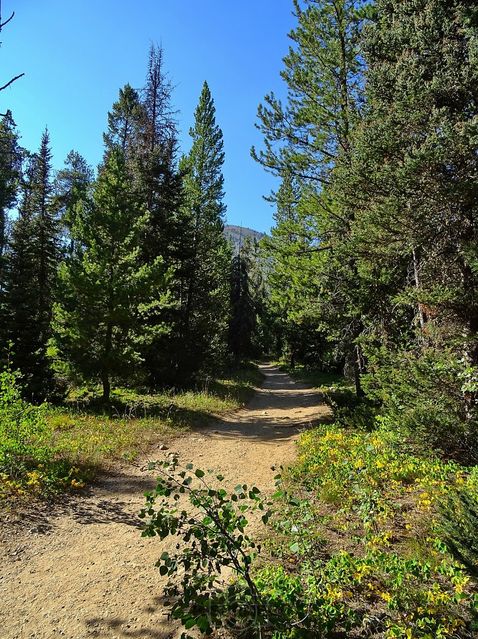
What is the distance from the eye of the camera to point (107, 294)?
39.6 ft

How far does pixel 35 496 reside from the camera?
5727 mm

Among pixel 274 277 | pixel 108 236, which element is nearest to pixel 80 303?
pixel 108 236

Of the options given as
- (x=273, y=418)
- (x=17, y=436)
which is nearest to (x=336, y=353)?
(x=273, y=418)

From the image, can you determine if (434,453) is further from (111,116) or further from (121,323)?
(111,116)

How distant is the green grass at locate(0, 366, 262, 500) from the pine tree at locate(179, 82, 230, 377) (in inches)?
173

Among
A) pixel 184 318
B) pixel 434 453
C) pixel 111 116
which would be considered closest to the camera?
pixel 434 453

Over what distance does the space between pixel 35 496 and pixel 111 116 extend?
87.6 ft

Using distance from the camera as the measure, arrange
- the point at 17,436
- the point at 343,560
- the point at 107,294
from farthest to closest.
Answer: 1. the point at 107,294
2. the point at 17,436
3. the point at 343,560

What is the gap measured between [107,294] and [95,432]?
14.8ft

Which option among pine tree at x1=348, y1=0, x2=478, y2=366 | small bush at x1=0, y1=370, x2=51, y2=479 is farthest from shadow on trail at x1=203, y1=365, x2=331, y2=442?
pine tree at x1=348, y1=0, x2=478, y2=366

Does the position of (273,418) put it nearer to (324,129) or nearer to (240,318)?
(324,129)

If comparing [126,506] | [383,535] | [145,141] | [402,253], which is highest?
[145,141]

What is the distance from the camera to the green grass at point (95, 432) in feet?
20.0

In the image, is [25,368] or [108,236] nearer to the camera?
[108,236]
